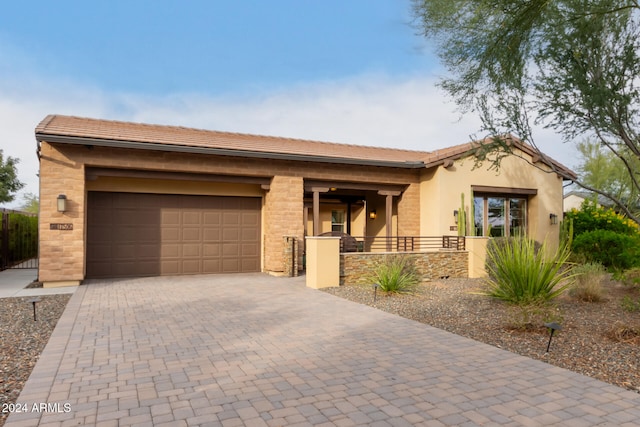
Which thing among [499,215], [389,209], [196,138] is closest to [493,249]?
[389,209]

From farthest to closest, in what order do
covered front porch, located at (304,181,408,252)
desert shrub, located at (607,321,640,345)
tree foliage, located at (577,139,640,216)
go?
tree foliage, located at (577,139,640,216) < covered front porch, located at (304,181,408,252) < desert shrub, located at (607,321,640,345)

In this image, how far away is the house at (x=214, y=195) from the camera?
36.6 feet

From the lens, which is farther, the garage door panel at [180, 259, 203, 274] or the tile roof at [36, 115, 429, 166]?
the garage door panel at [180, 259, 203, 274]

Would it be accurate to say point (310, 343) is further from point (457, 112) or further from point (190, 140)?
point (190, 140)

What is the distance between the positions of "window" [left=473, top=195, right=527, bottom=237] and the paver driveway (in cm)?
1049

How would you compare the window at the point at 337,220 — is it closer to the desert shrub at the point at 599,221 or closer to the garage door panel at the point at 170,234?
the garage door panel at the point at 170,234

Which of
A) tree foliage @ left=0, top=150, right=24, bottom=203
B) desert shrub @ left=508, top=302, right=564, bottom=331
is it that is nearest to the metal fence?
desert shrub @ left=508, top=302, right=564, bottom=331

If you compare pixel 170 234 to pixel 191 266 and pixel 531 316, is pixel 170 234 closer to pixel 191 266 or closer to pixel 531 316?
pixel 191 266

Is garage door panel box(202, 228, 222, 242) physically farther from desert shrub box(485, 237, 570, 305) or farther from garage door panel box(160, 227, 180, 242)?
desert shrub box(485, 237, 570, 305)

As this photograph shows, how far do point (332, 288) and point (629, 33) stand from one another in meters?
7.89

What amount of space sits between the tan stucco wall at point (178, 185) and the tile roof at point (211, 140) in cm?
43

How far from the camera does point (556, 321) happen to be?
21.5ft

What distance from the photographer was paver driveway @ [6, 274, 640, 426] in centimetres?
347

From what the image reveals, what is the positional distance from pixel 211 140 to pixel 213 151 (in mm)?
1647
